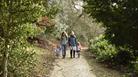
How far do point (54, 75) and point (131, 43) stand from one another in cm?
456

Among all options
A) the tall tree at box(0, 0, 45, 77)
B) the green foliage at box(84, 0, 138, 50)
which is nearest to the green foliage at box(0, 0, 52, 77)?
the tall tree at box(0, 0, 45, 77)

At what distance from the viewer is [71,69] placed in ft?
60.8

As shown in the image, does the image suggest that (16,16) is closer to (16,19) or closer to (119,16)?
(16,19)

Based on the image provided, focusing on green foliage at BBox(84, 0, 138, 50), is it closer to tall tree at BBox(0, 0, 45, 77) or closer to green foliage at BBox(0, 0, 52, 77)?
green foliage at BBox(0, 0, 52, 77)

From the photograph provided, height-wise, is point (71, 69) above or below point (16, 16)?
below

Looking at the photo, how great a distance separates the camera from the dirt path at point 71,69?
1697 centimetres

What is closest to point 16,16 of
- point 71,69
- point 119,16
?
point 71,69

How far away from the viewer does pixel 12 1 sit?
10469 millimetres

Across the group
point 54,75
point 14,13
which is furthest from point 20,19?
point 54,75

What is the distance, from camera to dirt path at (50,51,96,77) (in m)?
17.0

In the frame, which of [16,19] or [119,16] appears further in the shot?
[119,16]

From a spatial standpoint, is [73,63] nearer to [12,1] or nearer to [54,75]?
[54,75]

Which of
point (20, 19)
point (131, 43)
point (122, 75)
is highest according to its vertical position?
point (20, 19)

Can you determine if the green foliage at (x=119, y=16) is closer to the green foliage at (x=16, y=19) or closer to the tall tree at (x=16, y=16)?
the green foliage at (x=16, y=19)
